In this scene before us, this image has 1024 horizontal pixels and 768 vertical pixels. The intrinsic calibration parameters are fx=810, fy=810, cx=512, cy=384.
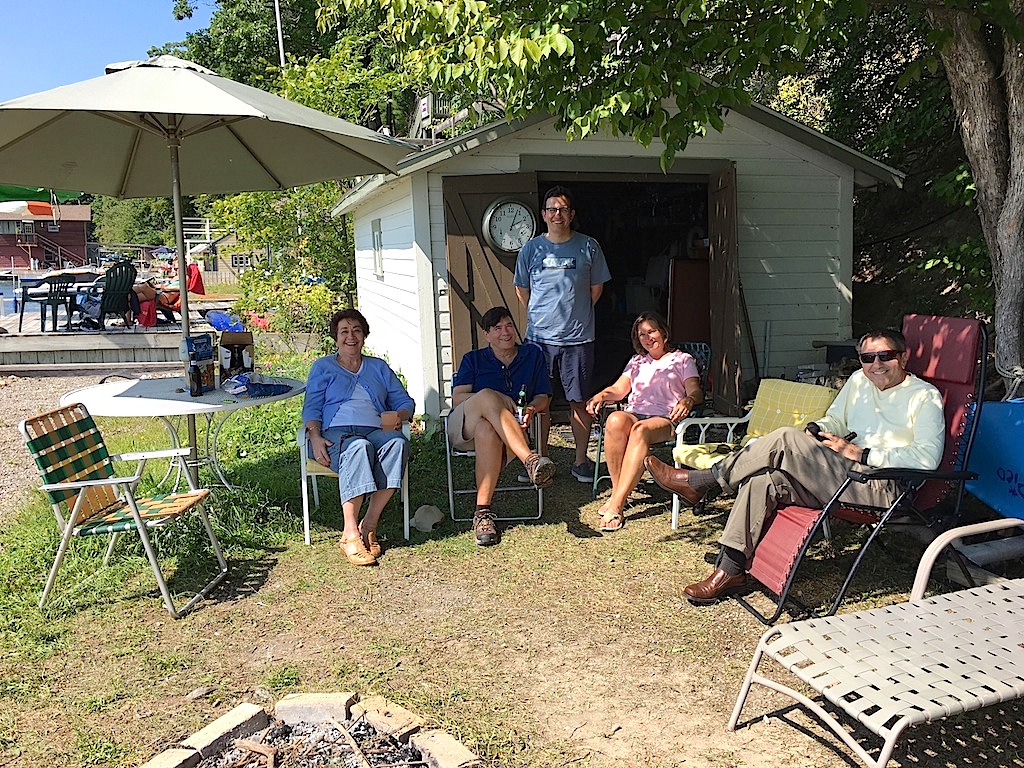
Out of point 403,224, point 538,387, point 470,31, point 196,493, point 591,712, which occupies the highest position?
point 470,31

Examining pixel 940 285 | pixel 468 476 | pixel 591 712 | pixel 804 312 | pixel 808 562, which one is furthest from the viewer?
pixel 940 285

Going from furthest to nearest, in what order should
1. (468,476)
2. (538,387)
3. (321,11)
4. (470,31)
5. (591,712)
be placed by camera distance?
(321,11)
(468,476)
(538,387)
(470,31)
(591,712)

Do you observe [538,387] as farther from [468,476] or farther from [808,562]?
[808,562]

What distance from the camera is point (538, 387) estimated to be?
4.72m

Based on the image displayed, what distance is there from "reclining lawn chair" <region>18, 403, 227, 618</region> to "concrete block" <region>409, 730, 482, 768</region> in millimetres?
1537

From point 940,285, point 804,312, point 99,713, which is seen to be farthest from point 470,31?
point 940,285

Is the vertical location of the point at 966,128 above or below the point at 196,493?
above

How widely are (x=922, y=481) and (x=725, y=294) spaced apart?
363cm

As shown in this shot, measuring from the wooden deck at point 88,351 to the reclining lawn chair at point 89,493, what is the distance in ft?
23.8

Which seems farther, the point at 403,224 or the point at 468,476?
the point at 403,224

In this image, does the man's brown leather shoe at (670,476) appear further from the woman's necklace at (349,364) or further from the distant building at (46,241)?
A: the distant building at (46,241)

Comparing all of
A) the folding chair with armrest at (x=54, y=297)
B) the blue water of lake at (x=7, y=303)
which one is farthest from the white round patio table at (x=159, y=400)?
the blue water of lake at (x=7, y=303)

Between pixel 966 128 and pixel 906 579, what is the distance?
2.40m

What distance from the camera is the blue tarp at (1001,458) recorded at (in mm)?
3496
